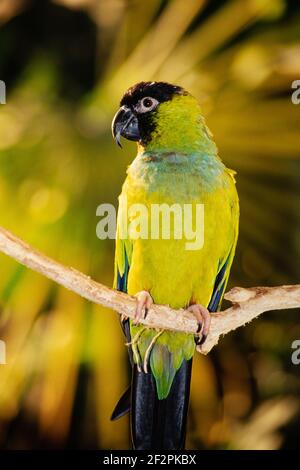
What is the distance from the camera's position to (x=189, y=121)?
67.5 inches

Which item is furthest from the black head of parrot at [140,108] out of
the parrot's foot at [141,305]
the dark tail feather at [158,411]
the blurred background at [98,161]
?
the dark tail feather at [158,411]

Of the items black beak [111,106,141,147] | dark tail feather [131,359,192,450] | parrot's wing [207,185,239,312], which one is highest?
black beak [111,106,141,147]

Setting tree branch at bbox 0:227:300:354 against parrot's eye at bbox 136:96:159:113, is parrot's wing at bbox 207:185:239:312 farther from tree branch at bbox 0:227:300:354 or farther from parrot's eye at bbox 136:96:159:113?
parrot's eye at bbox 136:96:159:113

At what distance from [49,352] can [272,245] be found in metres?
0.89

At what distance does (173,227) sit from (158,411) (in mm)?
576

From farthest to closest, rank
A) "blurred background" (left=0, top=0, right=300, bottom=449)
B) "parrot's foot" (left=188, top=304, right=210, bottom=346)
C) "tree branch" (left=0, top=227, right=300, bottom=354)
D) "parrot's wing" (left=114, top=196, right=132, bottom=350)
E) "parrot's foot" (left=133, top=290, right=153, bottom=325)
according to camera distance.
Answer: "blurred background" (left=0, top=0, right=300, bottom=449)
"parrot's wing" (left=114, top=196, right=132, bottom=350)
"parrot's foot" (left=188, top=304, right=210, bottom=346)
"parrot's foot" (left=133, top=290, right=153, bottom=325)
"tree branch" (left=0, top=227, right=300, bottom=354)

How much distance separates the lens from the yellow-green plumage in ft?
5.22

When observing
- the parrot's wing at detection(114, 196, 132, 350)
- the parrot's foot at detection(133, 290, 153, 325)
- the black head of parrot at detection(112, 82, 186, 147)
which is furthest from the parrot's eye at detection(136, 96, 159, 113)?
the parrot's foot at detection(133, 290, 153, 325)

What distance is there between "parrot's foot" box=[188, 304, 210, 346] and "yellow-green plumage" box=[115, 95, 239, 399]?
1.7 inches

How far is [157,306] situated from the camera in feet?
4.82

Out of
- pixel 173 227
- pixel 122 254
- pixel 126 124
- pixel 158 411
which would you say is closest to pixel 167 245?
pixel 173 227

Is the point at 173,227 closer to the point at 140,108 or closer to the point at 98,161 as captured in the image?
the point at 140,108

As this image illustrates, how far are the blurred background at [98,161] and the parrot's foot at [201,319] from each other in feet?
1.53

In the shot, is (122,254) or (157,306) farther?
(122,254)
